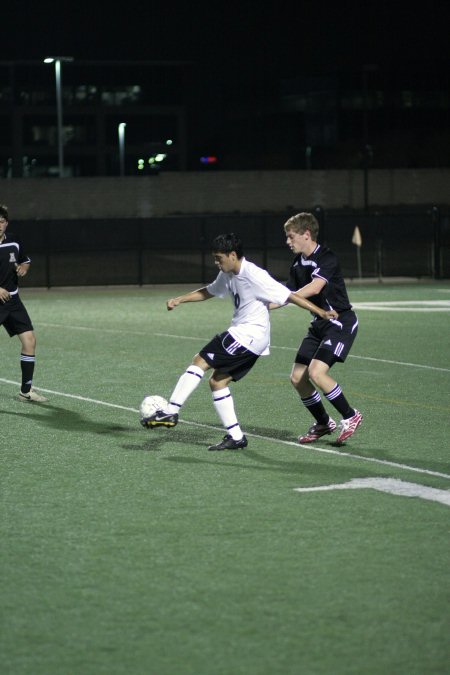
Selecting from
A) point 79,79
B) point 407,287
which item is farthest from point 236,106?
point 407,287

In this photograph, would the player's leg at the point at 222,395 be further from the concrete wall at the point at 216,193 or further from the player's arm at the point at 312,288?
the concrete wall at the point at 216,193

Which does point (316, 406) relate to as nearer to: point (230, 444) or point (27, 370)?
point (230, 444)

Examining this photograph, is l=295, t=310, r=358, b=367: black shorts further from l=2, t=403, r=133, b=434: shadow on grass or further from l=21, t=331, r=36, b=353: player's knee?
l=21, t=331, r=36, b=353: player's knee

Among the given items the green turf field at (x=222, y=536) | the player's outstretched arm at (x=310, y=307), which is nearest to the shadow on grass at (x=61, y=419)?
the green turf field at (x=222, y=536)

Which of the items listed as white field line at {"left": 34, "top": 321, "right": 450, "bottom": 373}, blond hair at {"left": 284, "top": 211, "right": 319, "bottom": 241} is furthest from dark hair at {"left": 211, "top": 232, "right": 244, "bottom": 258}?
white field line at {"left": 34, "top": 321, "right": 450, "bottom": 373}

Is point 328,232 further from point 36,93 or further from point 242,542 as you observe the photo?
point 36,93

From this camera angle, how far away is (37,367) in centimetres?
1478

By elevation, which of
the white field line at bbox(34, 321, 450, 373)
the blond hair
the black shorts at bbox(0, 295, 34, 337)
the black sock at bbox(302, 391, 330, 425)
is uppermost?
the blond hair

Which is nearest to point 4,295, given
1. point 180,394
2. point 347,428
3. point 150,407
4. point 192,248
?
point 150,407

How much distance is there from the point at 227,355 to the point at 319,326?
1.02 metres

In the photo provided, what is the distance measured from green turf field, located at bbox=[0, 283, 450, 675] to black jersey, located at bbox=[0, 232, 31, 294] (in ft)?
4.14

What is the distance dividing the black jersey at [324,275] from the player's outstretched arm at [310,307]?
0.40 m

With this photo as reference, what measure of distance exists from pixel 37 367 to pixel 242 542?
8.93 m

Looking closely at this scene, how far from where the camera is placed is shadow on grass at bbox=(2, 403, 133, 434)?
10172 millimetres
